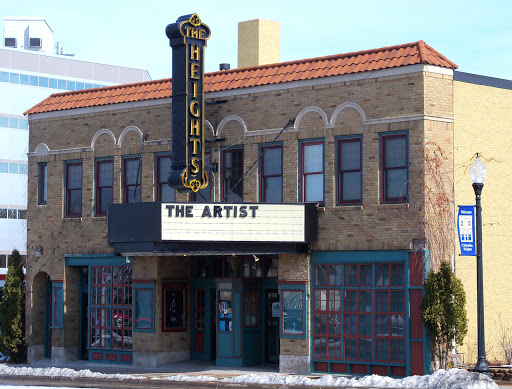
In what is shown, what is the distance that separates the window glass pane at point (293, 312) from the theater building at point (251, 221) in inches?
1.6

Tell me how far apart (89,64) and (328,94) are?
5125 centimetres

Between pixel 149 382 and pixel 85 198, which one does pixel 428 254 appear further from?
pixel 85 198

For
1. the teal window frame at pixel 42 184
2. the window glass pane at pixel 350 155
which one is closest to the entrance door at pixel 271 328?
the window glass pane at pixel 350 155

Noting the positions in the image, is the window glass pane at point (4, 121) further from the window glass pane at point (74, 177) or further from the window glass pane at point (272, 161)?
the window glass pane at point (272, 161)

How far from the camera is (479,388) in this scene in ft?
65.2

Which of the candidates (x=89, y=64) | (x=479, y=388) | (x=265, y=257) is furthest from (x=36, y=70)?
(x=479, y=388)

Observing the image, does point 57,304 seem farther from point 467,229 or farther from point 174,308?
point 467,229

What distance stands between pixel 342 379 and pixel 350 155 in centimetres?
602

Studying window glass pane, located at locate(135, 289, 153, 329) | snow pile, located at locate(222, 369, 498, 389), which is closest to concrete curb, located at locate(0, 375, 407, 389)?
snow pile, located at locate(222, 369, 498, 389)

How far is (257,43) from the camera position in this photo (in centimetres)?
3303

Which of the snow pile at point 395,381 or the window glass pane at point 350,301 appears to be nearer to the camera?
the snow pile at point 395,381

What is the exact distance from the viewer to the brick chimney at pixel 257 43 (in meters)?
33.1

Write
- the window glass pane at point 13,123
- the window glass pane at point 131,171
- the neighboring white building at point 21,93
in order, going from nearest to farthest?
the window glass pane at point 131,171 < the neighboring white building at point 21,93 < the window glass pane at point 13,123

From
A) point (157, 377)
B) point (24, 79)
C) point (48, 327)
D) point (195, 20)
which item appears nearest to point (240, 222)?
point (157, 377)
